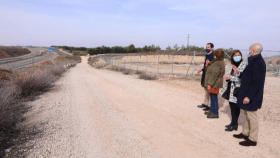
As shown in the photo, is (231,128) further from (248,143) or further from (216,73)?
(216,73)

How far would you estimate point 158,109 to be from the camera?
9992 millimetres

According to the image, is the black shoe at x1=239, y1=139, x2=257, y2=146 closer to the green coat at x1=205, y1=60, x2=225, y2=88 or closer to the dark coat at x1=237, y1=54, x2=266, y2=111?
the dark coat at x1=237, y1=54, x2=266, y2=111

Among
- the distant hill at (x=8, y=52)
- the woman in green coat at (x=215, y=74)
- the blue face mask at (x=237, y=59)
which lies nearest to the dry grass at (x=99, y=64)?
the distant hill at (x=8, y=52)

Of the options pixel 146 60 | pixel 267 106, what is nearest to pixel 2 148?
pixel 267 106

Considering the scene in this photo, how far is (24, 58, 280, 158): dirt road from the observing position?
19.6 feet

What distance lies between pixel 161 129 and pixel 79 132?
1.93 meters

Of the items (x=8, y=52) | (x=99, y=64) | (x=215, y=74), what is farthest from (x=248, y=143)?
(x=8, y=52)

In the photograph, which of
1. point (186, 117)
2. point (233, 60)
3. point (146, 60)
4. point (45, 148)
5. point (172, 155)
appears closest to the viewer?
point (172, 155)

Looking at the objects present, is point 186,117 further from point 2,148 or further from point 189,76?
point 189,76

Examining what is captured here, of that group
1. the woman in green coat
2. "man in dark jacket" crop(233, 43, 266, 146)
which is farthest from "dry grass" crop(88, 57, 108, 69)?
"man in dark jacket" crop(233, 43, 266, 146)

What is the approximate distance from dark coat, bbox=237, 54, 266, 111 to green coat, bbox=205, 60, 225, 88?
1.92m

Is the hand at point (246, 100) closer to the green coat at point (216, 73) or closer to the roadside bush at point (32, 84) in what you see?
the green coat at point (216, 73)

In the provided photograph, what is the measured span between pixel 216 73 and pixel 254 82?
7.43ft

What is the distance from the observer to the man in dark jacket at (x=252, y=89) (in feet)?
20.0
